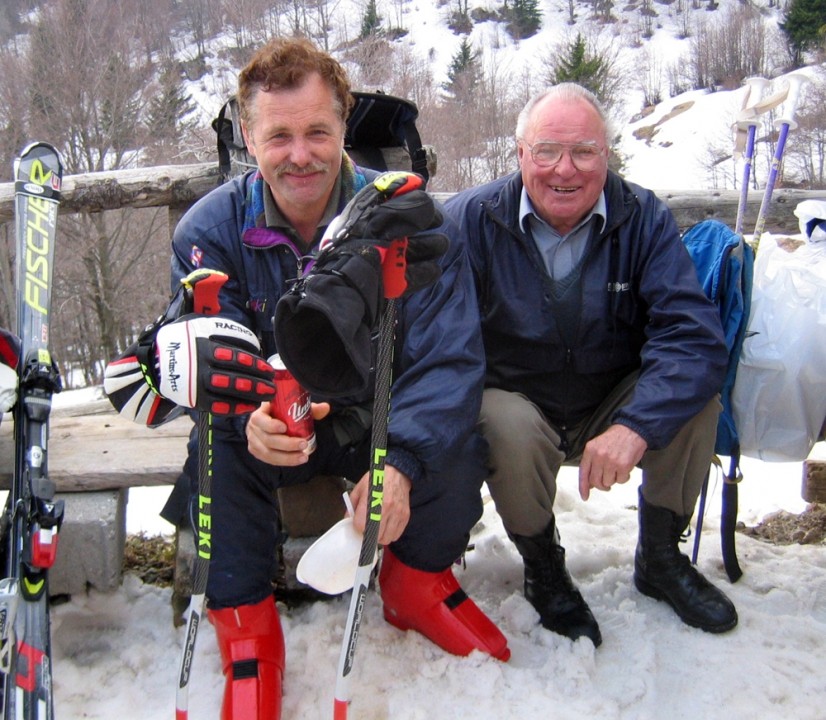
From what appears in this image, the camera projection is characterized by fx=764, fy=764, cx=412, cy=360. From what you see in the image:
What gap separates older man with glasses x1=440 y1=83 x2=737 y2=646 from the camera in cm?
220

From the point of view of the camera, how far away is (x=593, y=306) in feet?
7.61

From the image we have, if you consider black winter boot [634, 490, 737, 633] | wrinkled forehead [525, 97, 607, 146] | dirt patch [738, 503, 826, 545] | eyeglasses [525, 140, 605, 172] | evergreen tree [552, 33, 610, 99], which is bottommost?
dirt patch [738, 503, 826, 545]

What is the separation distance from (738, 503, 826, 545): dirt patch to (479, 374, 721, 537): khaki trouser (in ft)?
2.93

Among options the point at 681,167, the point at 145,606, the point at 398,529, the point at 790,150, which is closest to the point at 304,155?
the point at 398,529

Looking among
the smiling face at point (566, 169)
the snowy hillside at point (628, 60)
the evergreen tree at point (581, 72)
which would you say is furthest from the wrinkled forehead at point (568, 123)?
the evergreen tree at point (581, 72)

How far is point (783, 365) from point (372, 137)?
2024 mm

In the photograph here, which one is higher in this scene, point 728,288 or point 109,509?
point 728,288

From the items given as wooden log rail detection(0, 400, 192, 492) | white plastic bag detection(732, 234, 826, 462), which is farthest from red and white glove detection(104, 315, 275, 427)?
white plastic bag detection(732, 234, 826, 462)

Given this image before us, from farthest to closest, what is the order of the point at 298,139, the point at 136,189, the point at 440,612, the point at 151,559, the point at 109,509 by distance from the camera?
the point at 136,189 → the point at 151,559 → the point at 109,509 → the point at 440,612 → the point at 298,139

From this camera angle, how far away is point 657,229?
233 centimetres

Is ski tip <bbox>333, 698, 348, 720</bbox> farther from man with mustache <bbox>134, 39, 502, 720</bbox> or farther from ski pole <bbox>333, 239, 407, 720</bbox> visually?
man with mustache <bbox>134, 39, 502, 720</bbox>

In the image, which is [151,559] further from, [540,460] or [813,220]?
[813,220]

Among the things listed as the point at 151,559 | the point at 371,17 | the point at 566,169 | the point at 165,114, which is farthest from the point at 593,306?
the point at 371,17

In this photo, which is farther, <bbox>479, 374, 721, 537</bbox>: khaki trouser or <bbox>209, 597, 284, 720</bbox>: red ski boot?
<bbox>479, 374, 721, 537</bbox>: khaki trouser
